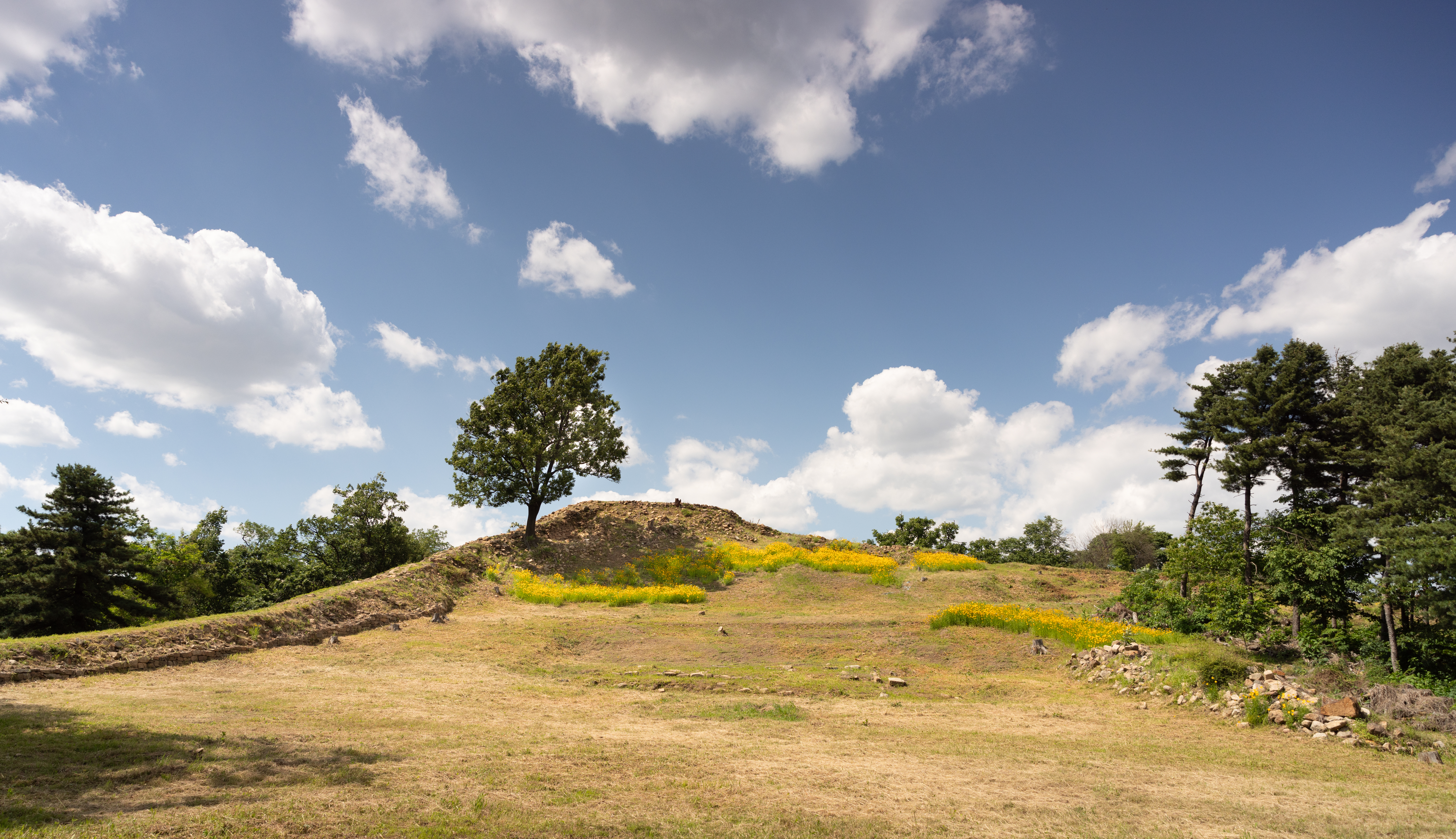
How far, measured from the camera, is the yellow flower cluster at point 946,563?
38.4m

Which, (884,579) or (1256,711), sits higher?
(884,579)

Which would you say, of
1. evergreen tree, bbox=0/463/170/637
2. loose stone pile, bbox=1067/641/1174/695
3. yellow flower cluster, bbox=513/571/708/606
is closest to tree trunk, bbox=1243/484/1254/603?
loose stone pile, bbox=1067/641/1174/695

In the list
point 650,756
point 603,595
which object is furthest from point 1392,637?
point 603,595

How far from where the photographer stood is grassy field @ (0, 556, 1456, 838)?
7.51m

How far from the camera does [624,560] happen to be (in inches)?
1599

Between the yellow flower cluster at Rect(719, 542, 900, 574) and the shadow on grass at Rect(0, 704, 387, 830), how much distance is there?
31017mm

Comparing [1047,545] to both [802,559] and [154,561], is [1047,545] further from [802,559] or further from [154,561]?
[154,561]

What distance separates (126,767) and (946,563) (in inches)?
1514

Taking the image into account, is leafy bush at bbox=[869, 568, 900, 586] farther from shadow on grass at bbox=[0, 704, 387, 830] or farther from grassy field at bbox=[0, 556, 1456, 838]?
shadow on grass at bbox=[0, 704, 387, 830]

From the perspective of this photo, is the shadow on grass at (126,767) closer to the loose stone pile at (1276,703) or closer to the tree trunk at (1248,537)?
the loose stone pile at (1276,703)

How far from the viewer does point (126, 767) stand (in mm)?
8242

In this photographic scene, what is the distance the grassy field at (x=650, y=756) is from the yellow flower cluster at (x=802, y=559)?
17.0 m

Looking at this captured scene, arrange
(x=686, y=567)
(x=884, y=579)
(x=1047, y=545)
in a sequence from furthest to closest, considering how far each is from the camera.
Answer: (x=1047, y=545) < (x=686, y=567) < (x=884, y=579)

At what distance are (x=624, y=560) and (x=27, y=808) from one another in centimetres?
3427
